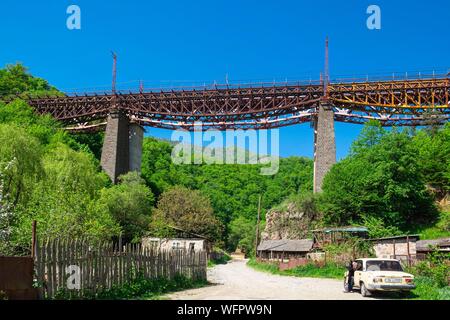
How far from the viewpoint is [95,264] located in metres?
13.7

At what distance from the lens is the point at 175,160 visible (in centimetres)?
9075

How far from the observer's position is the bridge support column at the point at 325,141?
142 feet

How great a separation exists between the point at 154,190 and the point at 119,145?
45.2ft

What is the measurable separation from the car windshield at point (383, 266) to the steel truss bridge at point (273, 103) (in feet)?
92.5

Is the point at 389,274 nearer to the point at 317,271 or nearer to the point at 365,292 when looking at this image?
the point at 365,292

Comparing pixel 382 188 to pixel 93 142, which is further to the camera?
pixel 93 142

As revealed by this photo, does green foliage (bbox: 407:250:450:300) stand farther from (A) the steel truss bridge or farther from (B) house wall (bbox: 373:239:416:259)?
(A) the steel truss bridge

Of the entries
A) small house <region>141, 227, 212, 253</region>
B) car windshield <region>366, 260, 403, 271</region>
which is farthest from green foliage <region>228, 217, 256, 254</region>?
car windshield <region>366, 260, 403, 271</region>

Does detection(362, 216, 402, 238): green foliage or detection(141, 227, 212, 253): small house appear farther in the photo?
detection(141, 227, 212, 253): small house

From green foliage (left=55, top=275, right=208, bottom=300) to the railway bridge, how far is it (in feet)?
90.0

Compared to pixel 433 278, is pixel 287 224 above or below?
above

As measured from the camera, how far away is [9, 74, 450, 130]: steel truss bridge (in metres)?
42.9

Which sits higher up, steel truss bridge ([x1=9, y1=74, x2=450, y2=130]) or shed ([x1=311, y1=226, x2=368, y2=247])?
steel truss bridge ([x1=9, y1=74, x2=450, y2=130])

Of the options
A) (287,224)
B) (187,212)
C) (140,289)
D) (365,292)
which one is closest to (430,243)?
(365,292)
